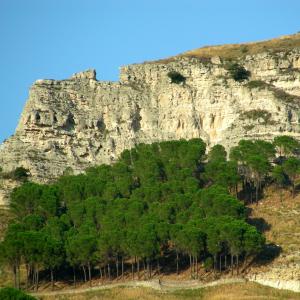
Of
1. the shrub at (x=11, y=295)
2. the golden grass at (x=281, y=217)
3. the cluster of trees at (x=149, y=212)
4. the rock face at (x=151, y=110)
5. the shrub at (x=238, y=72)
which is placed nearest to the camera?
the shrub at (x=11, y=295)

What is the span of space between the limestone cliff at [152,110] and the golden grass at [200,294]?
1225 inches

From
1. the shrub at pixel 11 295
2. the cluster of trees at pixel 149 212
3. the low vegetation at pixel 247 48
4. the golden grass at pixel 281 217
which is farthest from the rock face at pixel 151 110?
the shrub at pixel 11 295

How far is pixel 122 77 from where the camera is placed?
12431 centimetres

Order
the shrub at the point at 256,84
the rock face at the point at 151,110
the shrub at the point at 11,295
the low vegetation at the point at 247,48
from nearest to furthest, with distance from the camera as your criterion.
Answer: the shrub at the point at 11,295 < the rock face at the point at 151,110 < the shrub at the point at 256,84 < the low vegetation at the point at 247,48

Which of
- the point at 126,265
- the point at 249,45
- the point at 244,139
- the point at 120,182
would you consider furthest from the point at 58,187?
the point at 249,45

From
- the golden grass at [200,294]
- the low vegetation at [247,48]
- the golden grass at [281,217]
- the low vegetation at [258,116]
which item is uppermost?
the low vegetation at [247,48]

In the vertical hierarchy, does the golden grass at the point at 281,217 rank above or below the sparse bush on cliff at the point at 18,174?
below

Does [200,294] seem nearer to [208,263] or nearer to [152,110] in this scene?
[208,263]

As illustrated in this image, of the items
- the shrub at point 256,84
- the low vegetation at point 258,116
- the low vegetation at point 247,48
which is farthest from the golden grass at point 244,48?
the low vegetation at point 258,116

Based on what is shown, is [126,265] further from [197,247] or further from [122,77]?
[122,77]

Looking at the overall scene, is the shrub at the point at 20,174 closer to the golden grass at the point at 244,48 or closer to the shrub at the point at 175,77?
the shrub at the point at 175,77

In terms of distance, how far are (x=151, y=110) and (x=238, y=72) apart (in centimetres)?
1098

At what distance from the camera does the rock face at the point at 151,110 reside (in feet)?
375

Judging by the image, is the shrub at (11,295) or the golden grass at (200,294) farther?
the golden grass at (200,294)
